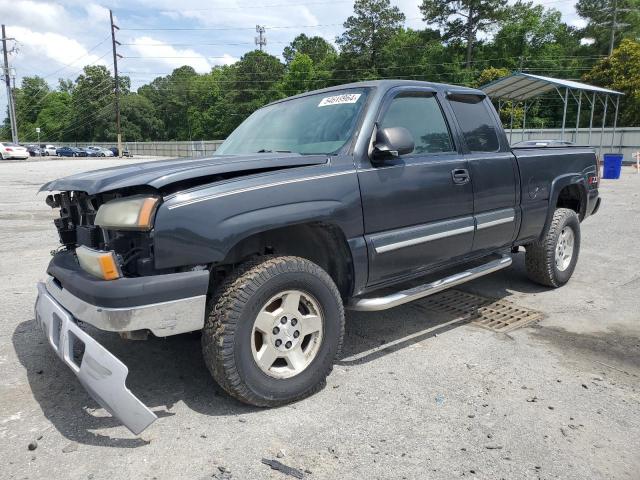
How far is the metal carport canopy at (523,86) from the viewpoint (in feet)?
59.9

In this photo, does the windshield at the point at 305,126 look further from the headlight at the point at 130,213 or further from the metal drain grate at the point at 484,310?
the metal drain grate at the point at 484,310

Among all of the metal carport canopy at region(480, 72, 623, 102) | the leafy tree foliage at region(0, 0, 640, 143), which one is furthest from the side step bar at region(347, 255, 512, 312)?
the leafy tree foliage at region(0, 0, 640, 143)

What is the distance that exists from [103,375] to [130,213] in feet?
2.61

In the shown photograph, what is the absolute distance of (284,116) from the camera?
4.00 metres

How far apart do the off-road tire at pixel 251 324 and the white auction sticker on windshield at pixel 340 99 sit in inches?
52.4

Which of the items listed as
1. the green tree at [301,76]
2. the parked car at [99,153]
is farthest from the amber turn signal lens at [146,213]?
the parked car at [99,153]

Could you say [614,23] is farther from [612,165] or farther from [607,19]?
[612,165]

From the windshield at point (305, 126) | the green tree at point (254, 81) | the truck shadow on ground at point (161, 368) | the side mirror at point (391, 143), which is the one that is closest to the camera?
the truck shadow on ground at point (161, 368)

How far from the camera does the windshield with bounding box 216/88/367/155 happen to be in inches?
135

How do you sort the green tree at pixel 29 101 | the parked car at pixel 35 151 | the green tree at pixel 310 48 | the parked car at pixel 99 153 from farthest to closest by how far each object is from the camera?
1. the green tree at pixel 29 101
2. the green tree at pixel 310 48
3. the parked car at pixel 99 153
4. the parked car at pixel 35 151

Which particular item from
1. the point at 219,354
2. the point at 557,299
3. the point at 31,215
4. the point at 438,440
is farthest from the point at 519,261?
the point at 31,215

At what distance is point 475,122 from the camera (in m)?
4.32

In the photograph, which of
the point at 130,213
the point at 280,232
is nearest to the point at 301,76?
the point at 280,232

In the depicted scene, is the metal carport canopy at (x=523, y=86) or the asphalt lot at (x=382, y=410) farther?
the metal carport canopy at (x=523, y=86)
